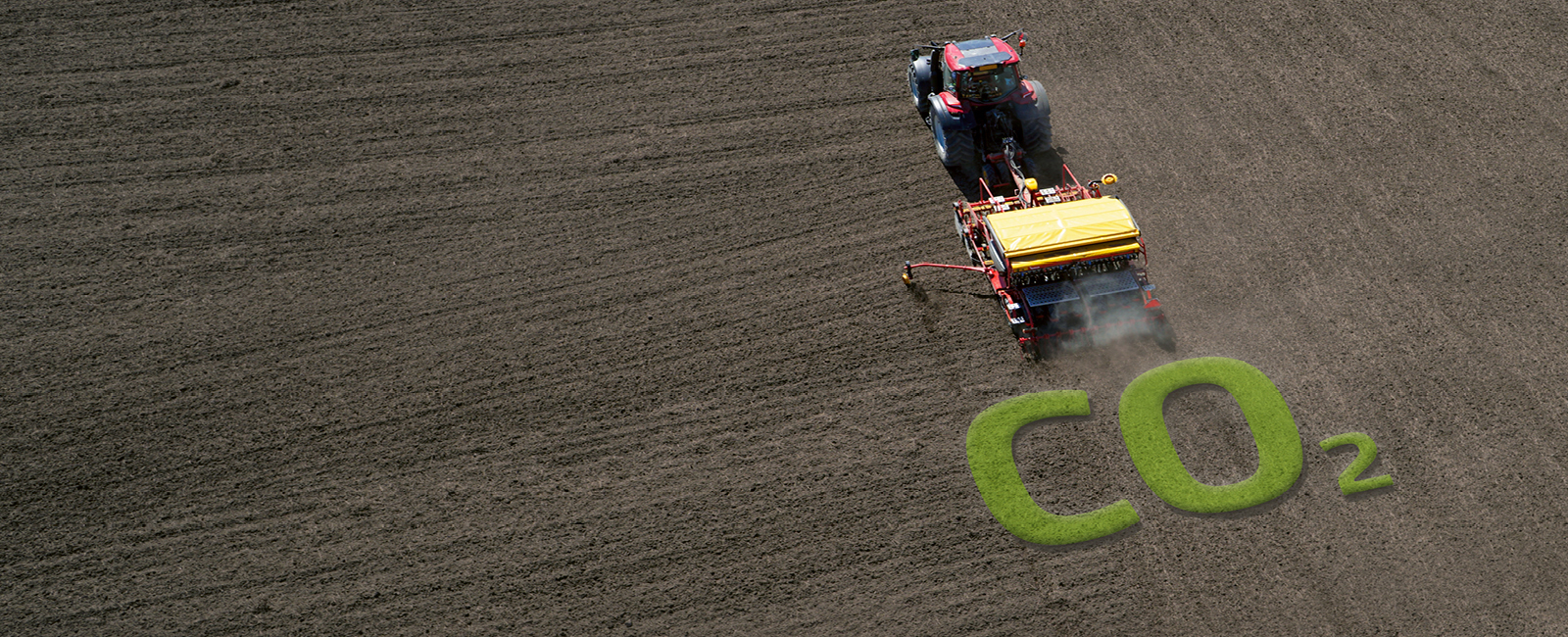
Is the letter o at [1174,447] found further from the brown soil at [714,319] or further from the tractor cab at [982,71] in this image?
the tractor cab at [982,71]

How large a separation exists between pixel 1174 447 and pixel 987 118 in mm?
5981

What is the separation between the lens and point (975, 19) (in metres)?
19.6

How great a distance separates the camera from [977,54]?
1567cm

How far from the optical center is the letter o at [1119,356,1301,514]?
40.4 ft

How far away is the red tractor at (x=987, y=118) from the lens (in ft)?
51.7

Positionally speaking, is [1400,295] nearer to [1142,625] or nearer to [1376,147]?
[1376,147]

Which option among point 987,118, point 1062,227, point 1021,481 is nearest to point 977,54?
point 987,118

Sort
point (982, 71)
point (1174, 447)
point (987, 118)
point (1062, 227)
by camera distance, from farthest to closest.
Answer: point (987, 118) < point (982, 71) < point (1062, 227) < point (1174, 447)

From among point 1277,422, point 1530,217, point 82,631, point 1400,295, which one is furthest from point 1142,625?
point 82,631

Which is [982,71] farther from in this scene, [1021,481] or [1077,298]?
[1021,481]

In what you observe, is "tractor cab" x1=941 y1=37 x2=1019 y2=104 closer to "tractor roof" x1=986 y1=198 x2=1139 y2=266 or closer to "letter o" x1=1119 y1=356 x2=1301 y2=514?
"tractor roof" x1=986 y1=198 x2=1139 y2=266

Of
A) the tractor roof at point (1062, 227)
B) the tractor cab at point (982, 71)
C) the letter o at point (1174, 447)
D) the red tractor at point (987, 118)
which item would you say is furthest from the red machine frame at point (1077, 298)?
the tractor cab at point (982, 71)

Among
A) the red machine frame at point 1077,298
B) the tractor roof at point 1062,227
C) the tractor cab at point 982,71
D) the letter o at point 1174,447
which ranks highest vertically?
the tractor cab at point 982,71

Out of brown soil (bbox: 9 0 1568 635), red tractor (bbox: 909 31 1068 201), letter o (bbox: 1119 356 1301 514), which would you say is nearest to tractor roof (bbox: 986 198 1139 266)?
brown soil (bbox: 9 0 1568 635)
